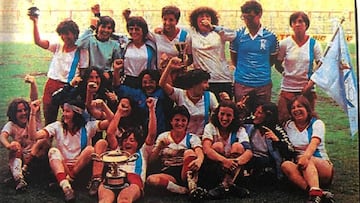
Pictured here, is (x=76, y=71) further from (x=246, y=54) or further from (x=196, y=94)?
(x=246, y=54)

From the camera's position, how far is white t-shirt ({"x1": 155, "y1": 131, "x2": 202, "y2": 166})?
Answer: 240 cm

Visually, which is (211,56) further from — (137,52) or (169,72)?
(137,52)

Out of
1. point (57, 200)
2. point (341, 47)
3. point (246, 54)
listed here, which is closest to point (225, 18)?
point (246, 54)

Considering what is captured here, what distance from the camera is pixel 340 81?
2502mm

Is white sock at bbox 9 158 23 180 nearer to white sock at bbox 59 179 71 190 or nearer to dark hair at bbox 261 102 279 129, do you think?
white sock at bbox 59 179 71 190

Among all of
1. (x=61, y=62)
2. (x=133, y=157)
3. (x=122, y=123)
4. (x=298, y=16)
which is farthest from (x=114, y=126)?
(x=298, y=16)

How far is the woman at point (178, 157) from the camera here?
93.8 inches

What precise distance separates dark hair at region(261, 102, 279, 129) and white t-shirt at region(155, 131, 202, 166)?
0.34 meters

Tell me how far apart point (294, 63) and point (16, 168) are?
4.60 ft

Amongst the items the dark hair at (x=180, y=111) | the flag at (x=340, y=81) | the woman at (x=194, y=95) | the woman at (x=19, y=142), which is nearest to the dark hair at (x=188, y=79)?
the woman at (x=194, y=95)

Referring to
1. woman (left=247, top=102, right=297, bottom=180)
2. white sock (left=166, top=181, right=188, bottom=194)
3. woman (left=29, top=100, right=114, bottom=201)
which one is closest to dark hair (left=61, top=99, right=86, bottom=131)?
woman (left=29, top=100, right=114, bottom=201)

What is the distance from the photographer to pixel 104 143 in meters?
2.40

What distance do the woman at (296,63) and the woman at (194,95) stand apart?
0.34m

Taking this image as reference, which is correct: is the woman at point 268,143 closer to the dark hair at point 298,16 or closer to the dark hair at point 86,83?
the dark hair at point 298,16
